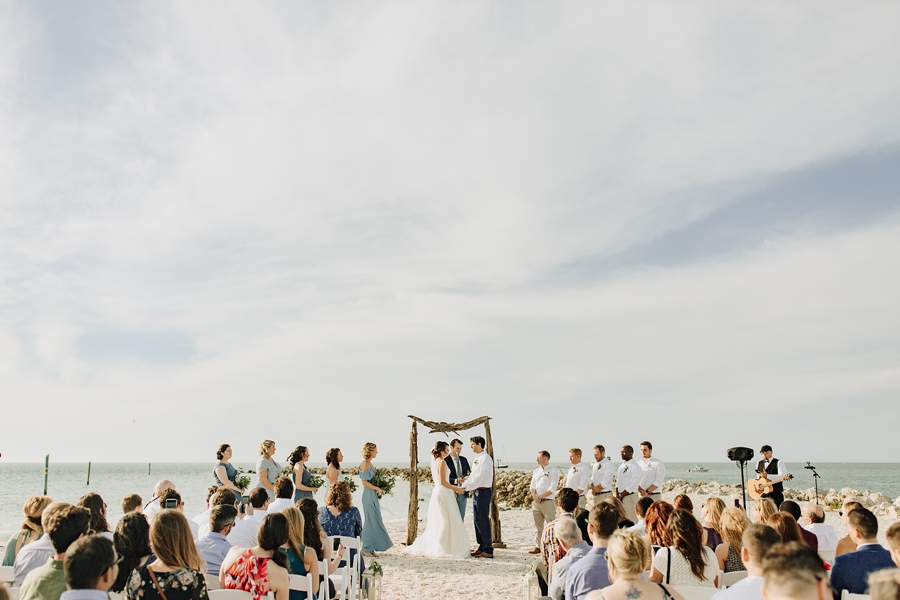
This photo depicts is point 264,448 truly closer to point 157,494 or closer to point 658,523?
point 157,494

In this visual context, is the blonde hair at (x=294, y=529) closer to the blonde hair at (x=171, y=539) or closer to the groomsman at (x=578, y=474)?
the blonde hair at (x=171, y=539)

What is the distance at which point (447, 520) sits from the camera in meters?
11.3

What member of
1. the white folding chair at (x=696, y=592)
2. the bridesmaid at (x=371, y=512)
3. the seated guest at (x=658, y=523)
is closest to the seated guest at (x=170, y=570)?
the white folding chair at (x=696, y=592)

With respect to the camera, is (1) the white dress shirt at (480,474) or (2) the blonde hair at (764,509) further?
(1) the white dress shirt at (480,474)

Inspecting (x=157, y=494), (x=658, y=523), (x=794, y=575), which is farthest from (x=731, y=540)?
(x=157, y=494)

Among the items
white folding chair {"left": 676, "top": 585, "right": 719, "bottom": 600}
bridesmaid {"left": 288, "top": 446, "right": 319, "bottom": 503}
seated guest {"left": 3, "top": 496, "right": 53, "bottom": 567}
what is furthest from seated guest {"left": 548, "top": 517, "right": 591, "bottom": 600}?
bridesmaid {"left": 288, "top": 446, "right": 319, "bottom": 503}

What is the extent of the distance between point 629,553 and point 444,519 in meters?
8.18

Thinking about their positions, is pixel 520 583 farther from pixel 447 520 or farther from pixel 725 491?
pixel 725 491

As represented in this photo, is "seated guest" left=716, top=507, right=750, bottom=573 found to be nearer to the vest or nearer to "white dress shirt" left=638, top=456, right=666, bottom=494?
"white dress shirt" left=638, top=456, right=666, bottom=494

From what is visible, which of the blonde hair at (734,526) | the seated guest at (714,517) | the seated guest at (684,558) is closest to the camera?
the seated guest at (684,558)

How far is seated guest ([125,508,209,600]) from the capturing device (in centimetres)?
347

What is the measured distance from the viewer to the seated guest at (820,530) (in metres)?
5.79

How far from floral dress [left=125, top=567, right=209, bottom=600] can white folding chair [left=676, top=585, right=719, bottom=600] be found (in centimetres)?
275

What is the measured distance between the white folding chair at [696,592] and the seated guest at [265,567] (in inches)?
98.6
